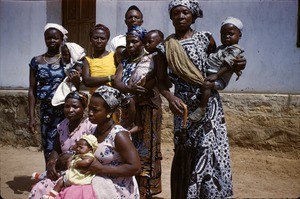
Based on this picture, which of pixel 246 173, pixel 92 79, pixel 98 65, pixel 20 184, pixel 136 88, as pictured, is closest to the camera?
pixel 136 88

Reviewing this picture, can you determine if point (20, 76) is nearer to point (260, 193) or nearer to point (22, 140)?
point (22, 140)

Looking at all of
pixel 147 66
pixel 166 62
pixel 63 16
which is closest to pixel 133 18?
pixel 147 66

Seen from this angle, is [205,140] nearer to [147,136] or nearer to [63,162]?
[147,136]

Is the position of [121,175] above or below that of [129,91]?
below

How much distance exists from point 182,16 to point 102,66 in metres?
1.33

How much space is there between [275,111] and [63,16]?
483cm

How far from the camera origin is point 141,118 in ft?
14.0

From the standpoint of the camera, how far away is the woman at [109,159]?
9.98 feet

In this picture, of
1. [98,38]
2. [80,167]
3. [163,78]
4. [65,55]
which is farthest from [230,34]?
Answer: [65,55]

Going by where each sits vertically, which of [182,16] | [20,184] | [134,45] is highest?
[182,16]

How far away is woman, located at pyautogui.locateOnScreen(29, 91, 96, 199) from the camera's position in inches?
133

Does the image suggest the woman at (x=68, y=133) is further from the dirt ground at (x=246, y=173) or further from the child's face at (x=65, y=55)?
the dirt ground at (x=246, y=173)

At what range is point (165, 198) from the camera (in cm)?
500

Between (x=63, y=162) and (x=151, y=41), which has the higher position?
(x=151, y=41)
